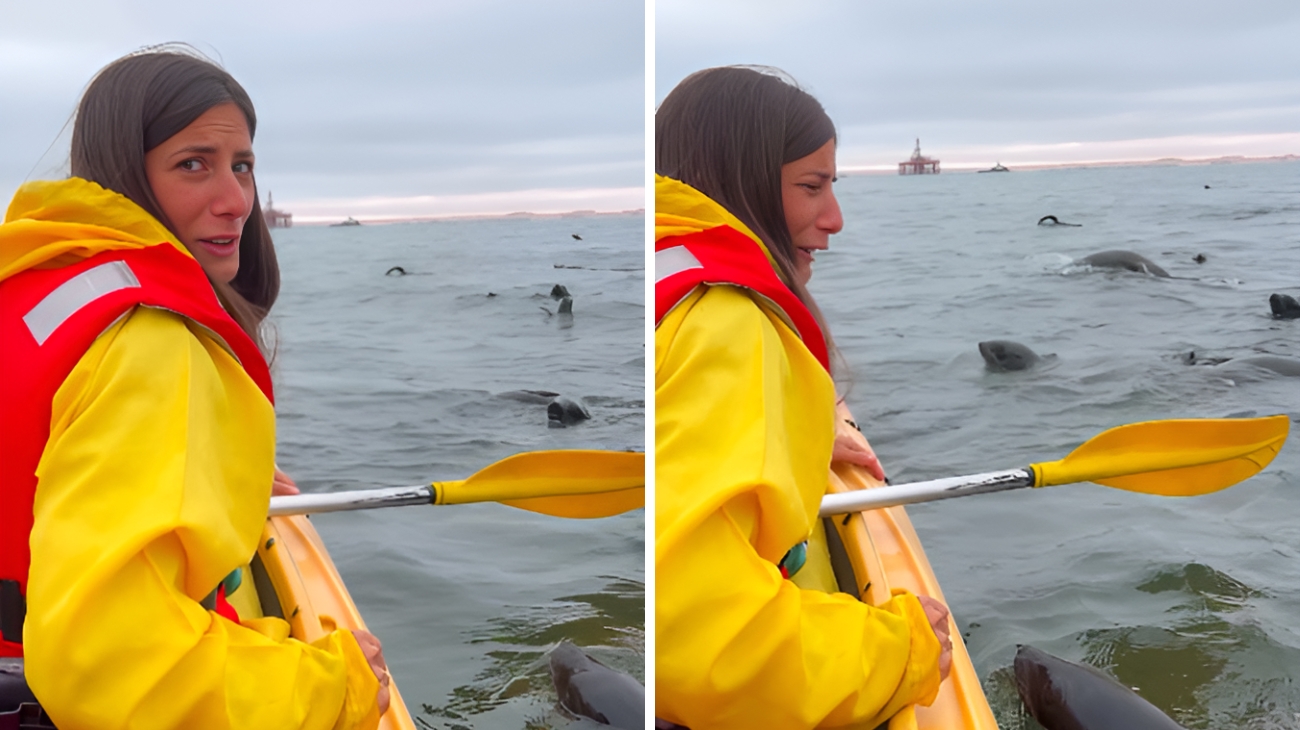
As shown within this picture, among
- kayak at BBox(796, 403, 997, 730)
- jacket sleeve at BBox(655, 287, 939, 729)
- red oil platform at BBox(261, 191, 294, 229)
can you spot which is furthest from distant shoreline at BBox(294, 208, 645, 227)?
kayak at BBox(796, 403, 997, 730)

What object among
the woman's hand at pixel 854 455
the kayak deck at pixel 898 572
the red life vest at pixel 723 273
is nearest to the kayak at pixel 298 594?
the red life vest at pixel 723 273

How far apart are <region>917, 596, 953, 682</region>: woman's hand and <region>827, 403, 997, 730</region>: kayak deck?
0.12 ft

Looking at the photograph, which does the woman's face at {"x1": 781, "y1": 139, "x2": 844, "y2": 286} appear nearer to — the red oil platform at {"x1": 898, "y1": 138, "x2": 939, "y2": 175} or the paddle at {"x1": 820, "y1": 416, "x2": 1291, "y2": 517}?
the red oil platform at {"x1": 898, "y1": 138, "x2": 939, "y2": 175}

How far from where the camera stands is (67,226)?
1.06m

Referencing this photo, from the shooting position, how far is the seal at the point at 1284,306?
69.3 inches

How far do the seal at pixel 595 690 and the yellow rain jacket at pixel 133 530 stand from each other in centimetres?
46

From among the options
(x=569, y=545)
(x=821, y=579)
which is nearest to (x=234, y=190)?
(x=569, y=545)

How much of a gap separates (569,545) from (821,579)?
0.38 meters

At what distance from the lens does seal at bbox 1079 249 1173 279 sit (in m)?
1.89

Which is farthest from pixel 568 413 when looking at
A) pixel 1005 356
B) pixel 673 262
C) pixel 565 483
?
pixel 1005 356

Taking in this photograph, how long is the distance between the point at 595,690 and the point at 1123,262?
1.31m

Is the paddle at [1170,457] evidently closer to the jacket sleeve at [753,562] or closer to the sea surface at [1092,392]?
the sea surface at [1092,392]

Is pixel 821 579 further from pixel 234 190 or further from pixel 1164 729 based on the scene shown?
pixel 234 190

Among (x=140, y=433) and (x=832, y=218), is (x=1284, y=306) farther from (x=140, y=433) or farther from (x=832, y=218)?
(x=140, y=433)
